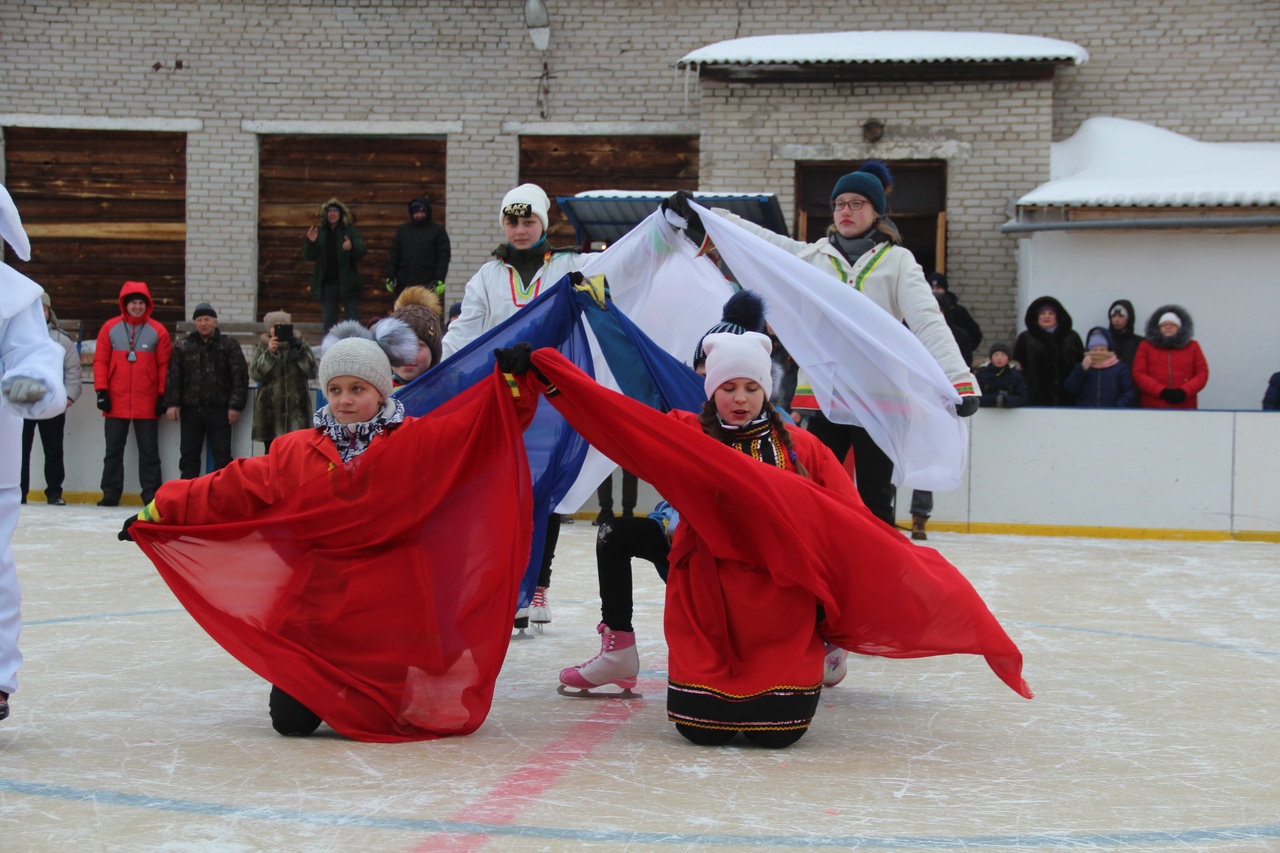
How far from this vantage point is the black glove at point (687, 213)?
5281mm

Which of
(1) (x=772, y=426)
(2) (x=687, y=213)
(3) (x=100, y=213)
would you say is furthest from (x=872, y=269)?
(3) (x=100, y=213)

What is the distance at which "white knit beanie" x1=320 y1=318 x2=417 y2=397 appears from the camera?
4.22 m

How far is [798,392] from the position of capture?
5.48 metres

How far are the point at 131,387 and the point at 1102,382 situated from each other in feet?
25.9

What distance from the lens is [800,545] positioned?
393cm

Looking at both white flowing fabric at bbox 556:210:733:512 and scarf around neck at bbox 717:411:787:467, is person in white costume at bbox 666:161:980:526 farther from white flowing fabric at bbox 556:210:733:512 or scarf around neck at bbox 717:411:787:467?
scarf around neck at bbox 717:411:787:467

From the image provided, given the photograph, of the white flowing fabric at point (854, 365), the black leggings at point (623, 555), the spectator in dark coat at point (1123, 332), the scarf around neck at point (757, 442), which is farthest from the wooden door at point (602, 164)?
the scarf around neck at point (757, 442)

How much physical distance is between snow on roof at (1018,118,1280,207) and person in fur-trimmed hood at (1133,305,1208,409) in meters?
2.07

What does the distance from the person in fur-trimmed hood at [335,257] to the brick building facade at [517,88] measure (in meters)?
1.66

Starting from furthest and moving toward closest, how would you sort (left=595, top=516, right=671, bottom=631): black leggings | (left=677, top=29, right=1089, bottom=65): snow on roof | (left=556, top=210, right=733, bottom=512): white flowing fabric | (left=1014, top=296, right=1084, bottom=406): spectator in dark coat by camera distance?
(left=677, top=29, right=1089, bottom=65): snow on roof, (left=1014, top=296, right=1084, bottom=406): spectator in dark coat, (left=556, top=210, right=733, bottom=512): white flowing fabric, (left=595, top=516, right=671, bottom=631): black leggings

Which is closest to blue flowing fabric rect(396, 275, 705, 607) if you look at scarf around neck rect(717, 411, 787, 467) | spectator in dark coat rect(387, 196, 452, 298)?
scarf around neck rect(717, 411, 787, 467)

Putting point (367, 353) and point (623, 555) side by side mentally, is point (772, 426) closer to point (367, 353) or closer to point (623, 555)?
point (623, 555)

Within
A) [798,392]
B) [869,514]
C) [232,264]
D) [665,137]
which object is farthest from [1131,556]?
[232,264]

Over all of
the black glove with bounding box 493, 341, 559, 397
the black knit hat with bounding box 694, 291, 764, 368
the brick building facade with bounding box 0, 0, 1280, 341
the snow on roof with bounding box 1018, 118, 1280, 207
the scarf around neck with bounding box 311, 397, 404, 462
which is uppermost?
the brick building facade with bounding box 0, 0, 1280, 341
